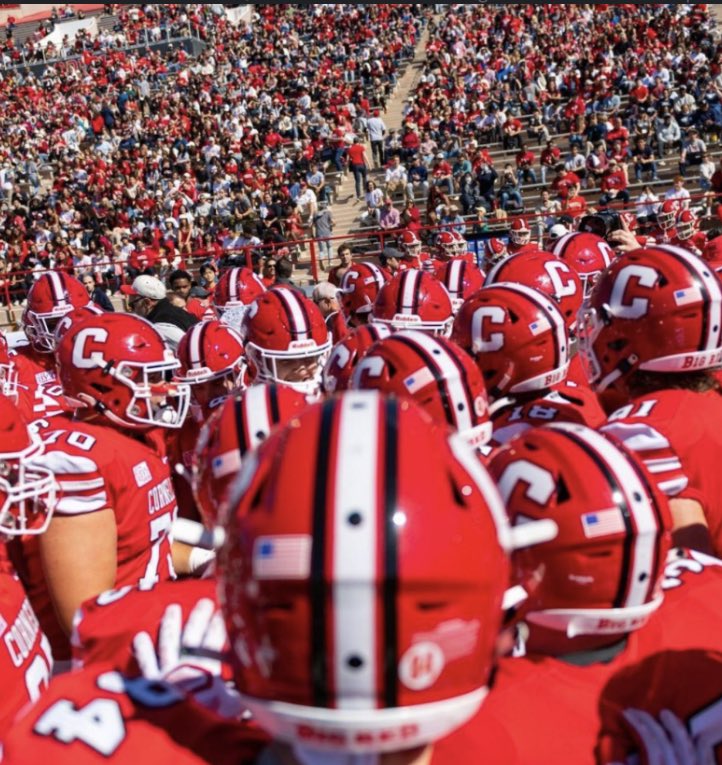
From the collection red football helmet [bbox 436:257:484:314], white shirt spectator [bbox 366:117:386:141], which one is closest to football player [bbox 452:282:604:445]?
red football helmet [bbox 436:257:484:314]

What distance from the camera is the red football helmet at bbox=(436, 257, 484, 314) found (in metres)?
6.76

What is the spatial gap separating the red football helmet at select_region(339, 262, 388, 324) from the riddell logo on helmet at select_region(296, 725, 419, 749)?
17.6 ft

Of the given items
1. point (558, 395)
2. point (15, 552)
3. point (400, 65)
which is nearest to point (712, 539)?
point (558, 395)

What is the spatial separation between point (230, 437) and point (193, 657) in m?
0.76

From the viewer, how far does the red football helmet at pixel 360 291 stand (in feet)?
22.4

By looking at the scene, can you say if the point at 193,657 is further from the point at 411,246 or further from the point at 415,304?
the point at 411,246

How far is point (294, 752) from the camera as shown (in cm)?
159

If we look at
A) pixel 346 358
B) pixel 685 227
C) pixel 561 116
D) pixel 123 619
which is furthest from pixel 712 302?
pixel 561 116

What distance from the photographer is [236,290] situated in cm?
800

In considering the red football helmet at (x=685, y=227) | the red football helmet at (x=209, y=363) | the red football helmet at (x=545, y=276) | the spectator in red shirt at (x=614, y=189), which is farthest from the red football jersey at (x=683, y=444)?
the spectator in red shirt at (x=614, y=189)

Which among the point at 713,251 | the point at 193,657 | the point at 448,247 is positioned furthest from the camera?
the point at 448,247

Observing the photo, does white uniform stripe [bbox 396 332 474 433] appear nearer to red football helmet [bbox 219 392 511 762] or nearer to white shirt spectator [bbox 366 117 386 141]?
red football helmet [bbox 219 392 511 762]

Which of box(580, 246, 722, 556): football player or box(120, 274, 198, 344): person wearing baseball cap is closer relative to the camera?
box(580, 246, 722, 556): football player

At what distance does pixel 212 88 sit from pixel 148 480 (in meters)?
27.5
